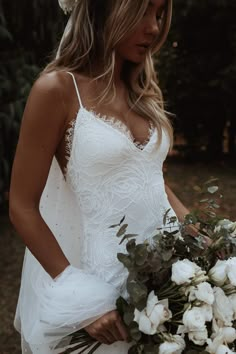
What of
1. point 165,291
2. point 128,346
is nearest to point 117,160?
point 165,291

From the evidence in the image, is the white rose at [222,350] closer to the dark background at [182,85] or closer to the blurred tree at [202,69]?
the dark background at [182,85]

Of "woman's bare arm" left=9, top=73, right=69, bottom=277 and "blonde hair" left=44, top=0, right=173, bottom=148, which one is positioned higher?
"blonde hair" left=44, top=0, right=173, bottom=148

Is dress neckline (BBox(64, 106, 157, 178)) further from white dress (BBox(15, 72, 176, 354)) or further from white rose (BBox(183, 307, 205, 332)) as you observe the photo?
white rose (BBox(183, 307, 205, 332))

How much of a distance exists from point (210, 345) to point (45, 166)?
27.0 inches

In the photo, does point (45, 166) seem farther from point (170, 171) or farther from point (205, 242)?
point (170, 171)

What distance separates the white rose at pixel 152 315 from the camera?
1.44 m

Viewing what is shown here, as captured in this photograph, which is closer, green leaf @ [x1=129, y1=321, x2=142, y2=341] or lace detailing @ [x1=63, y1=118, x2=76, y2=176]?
green leaf @ [x1=129, y1=321, x2=142, y2=341]

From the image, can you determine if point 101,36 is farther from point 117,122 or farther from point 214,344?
point 214,344

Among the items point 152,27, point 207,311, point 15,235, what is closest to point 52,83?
point 152,27

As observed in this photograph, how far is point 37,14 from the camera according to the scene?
5906mm

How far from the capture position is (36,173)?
63.9 inches

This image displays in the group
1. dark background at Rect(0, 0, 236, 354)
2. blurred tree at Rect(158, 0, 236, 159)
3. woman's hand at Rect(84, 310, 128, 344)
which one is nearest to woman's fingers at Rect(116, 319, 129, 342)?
woman's hand at Rect(84, 310, 128, 344)

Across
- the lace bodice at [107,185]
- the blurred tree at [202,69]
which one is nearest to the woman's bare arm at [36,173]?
the lace bodice at [107,185]

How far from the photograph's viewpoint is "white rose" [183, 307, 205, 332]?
56.4 inches
